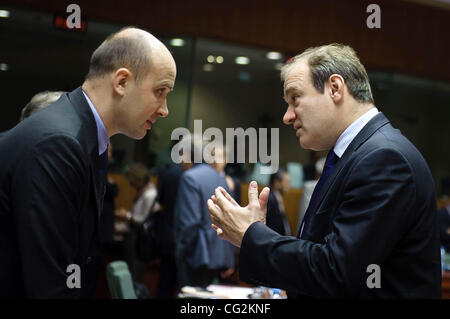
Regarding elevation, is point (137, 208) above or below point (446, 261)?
above

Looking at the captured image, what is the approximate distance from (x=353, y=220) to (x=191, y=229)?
3209mm

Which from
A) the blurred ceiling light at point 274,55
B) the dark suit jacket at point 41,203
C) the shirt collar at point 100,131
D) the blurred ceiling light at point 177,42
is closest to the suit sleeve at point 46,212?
the dark suit jacket at point 41,203

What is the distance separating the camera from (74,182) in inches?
55.5

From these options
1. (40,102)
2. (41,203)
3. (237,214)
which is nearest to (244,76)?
(40,102)

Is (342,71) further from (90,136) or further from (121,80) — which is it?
(90,136)

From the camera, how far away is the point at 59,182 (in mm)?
1369

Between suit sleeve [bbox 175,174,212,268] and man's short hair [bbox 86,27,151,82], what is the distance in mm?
2924

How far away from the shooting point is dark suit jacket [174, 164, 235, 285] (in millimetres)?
4559

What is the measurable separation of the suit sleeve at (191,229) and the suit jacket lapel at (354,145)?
116 inches

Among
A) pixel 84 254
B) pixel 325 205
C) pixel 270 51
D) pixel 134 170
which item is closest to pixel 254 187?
pixel 325 205

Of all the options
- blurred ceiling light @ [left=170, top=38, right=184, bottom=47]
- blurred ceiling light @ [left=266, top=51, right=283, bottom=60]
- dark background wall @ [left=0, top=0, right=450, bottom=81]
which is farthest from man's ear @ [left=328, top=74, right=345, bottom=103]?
blurred ceiling light @ [left=266, top=51, right=283, bottom=60]

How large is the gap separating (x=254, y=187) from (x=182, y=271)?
3113 millimetres

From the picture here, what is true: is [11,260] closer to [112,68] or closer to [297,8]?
[112,68]

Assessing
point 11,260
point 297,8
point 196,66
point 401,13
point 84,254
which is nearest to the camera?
point 11,260
